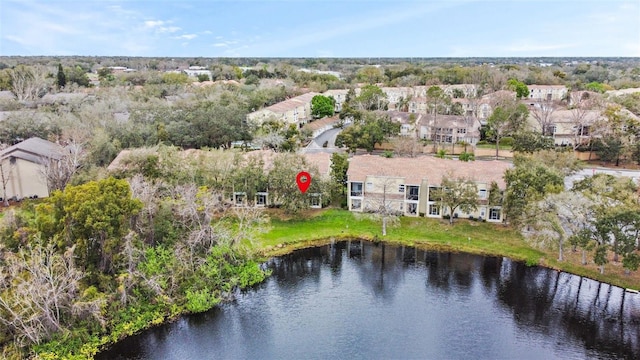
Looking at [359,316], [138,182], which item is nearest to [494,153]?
[359,316]

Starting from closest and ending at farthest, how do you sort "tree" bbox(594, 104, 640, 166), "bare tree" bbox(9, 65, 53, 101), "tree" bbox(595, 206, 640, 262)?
"tree" bbox(595, 206, 640, 262), "tree" bbox(594, 104, 640, 166), "bare tree" bbox(9, 65, 53, 101)

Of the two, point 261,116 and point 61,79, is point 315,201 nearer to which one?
point 261,116

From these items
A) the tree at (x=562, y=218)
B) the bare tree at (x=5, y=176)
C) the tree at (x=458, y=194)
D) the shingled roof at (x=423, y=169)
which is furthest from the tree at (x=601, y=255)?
the bare tree at (x=5, y=176)

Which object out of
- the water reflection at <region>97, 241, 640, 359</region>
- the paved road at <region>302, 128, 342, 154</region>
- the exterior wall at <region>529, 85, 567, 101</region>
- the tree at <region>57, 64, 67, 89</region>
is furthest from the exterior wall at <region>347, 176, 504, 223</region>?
the tree at <region>57, 64, 67, 89</region>

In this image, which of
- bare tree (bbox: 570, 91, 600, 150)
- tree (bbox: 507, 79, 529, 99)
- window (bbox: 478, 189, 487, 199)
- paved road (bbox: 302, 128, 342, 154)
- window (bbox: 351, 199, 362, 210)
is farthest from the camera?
tree (bbox: 507, 79, 529, 99)

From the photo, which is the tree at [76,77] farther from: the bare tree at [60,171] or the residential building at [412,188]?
the residential building at [412,188]

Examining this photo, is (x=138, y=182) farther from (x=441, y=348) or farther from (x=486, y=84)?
(x=486, y=84)

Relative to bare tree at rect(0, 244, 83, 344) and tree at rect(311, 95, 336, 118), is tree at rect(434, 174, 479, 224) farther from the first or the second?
tree at rect(311, 95, 336, 118)

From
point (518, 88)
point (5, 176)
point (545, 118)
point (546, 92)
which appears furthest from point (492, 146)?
point (5, 176)
